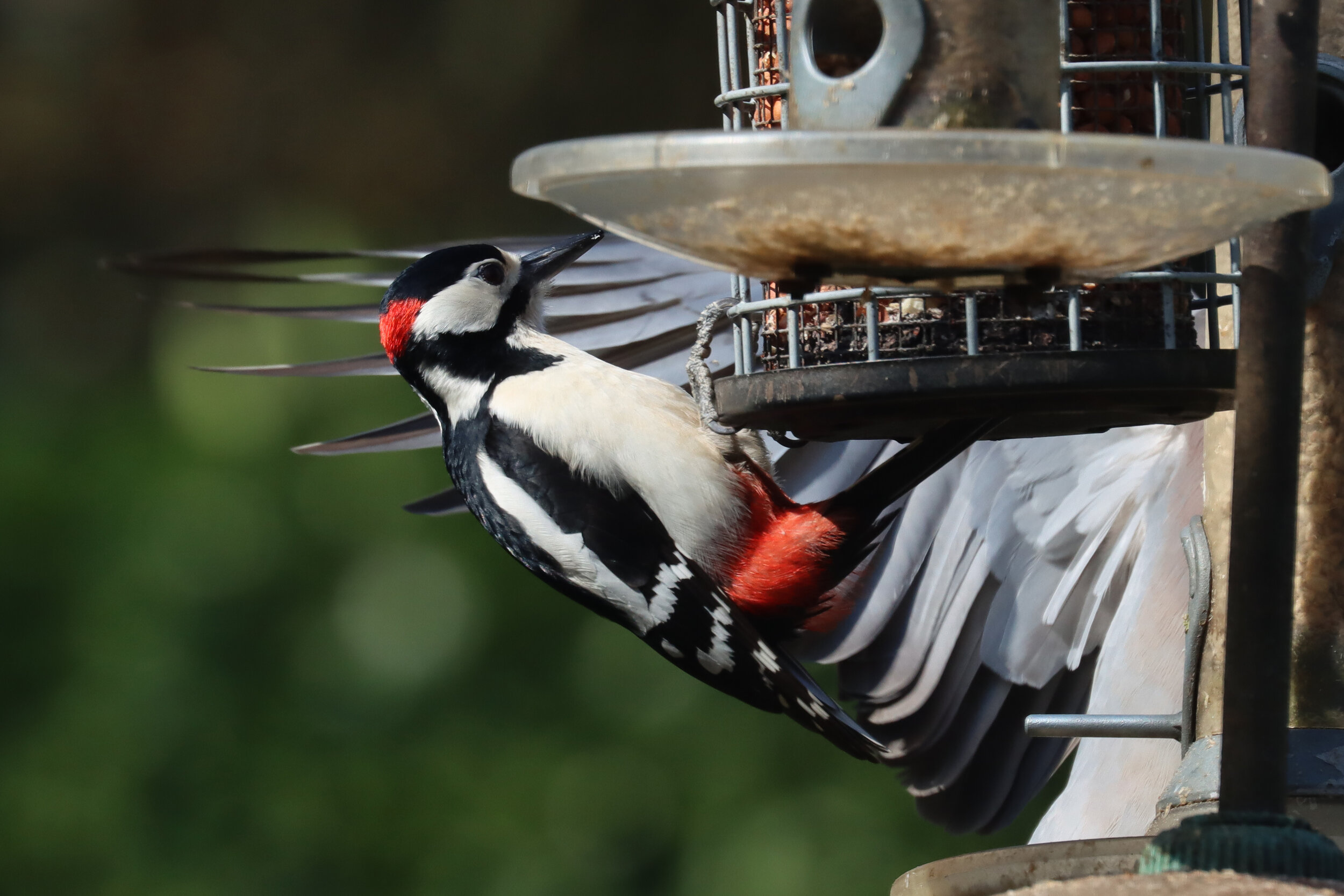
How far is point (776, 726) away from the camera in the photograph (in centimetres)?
381

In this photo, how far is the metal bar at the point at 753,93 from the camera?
1.65 meters

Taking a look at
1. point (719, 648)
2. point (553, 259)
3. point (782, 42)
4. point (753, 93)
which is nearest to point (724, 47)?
point (753, 93)

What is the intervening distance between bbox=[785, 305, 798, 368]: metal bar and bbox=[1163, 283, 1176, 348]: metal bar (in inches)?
13.6

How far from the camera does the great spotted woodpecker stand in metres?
2.16

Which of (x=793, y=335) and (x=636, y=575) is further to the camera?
(x=636, y=575)

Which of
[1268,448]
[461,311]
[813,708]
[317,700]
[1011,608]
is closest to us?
[1268,448]

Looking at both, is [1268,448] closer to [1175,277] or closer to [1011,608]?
[1175,277]

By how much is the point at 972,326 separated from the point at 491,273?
1022mm

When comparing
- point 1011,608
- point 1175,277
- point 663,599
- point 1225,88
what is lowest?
point 1011,608

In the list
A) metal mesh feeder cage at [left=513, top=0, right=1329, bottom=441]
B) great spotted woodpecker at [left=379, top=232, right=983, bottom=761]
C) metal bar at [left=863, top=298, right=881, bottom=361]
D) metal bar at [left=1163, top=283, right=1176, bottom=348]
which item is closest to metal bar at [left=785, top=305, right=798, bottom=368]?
metal mesh feeder cage at [left=513, top=0, right=1329, bottom=441]

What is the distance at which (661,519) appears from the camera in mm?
2207

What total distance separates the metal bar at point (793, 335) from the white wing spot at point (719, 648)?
56 cm

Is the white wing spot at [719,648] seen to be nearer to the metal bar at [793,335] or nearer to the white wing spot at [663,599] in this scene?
the white wing spot at [663,599]

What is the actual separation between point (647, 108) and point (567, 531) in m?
2.70
